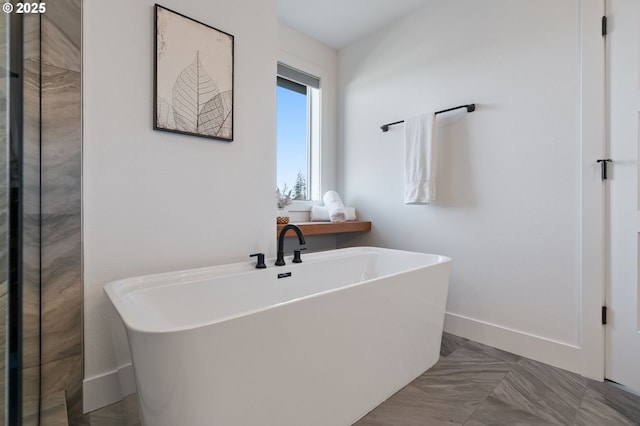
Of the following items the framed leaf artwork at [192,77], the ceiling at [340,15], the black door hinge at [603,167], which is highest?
the ceiling at [340,15]

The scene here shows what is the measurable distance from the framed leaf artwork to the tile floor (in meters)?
1.33

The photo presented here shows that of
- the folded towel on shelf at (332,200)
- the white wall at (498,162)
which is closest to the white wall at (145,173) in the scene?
the folded towel on shelf at (332,200)

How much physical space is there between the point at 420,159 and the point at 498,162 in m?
0.52

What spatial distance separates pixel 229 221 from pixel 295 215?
108cm

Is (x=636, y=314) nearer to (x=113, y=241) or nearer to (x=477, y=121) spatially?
(x=477, y=121)

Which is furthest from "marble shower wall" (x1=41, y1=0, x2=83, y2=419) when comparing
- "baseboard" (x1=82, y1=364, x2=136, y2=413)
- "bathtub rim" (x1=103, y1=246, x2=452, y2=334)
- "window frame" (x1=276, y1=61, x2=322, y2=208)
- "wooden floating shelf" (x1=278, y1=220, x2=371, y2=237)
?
"window frame" (x1=276, y1=61, x2=322, y2=208)

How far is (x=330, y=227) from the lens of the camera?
97.0 inches

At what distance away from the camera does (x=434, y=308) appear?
5.45ft

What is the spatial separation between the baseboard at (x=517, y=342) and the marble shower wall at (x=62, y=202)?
2.22m

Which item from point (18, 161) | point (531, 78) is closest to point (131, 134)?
point (18, 161)

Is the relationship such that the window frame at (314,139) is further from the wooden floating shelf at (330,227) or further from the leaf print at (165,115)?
the leaf print at (165,115)

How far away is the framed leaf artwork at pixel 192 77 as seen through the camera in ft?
4.79

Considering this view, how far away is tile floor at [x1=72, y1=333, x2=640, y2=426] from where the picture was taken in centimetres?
127

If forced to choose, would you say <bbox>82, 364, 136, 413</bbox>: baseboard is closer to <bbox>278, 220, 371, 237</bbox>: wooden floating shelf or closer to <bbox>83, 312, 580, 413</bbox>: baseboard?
<bbox>83, 312, 580, 413</bbox>: baseboard
